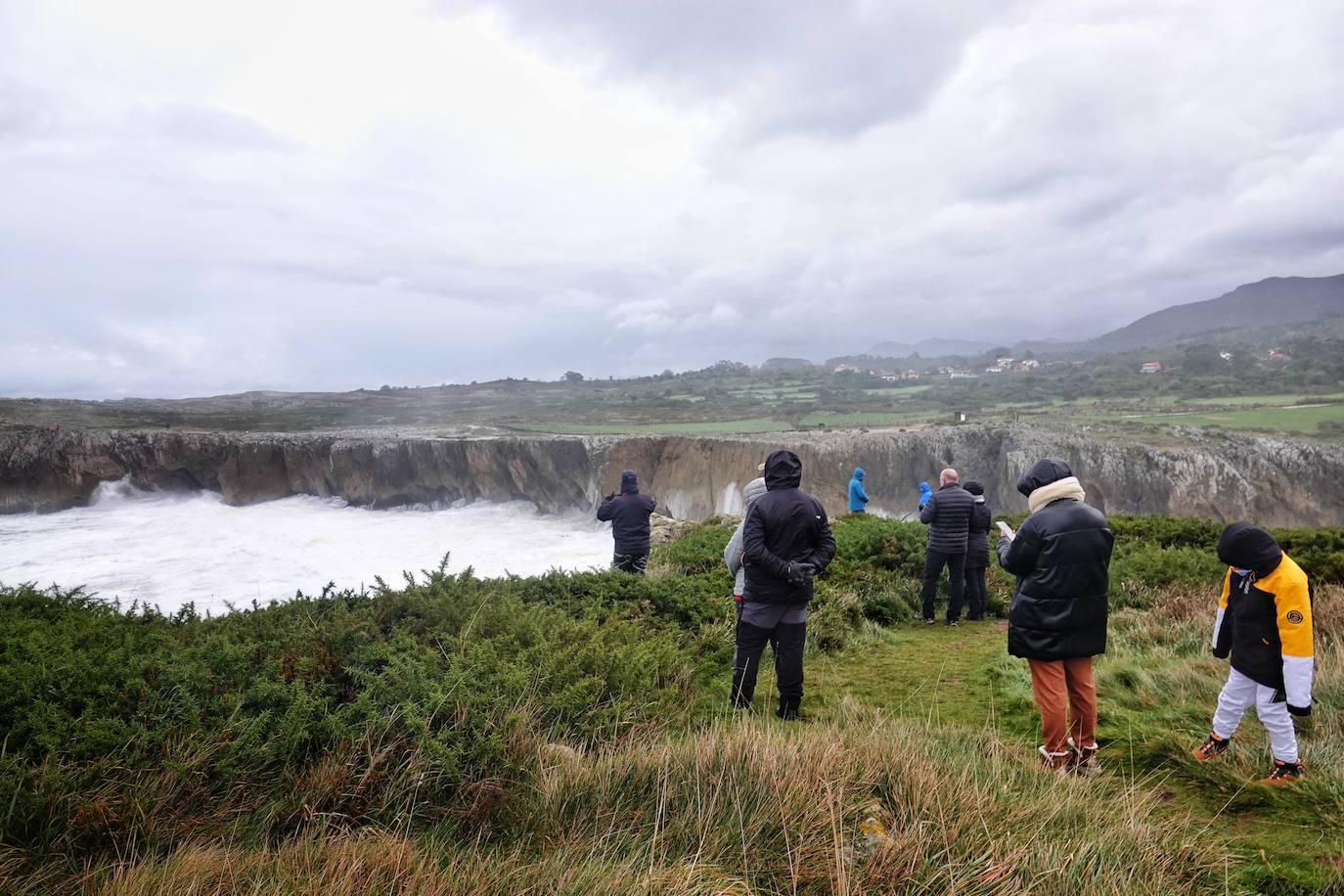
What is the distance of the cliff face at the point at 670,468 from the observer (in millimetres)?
21250

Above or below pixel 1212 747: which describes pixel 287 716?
above

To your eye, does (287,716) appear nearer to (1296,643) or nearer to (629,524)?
(1296,643)

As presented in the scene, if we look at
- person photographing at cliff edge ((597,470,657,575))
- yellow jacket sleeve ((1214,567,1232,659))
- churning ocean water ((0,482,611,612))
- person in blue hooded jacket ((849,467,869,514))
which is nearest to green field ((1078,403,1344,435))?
person in blue hooded jacket ((849,467,869,514))

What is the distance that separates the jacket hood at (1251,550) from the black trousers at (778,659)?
2552mm

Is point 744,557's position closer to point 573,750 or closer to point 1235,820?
point 573,750

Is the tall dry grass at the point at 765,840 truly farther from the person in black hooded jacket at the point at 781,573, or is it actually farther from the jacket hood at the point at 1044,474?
the jacket hood at the point at 1044,474

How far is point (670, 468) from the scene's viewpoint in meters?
32.1

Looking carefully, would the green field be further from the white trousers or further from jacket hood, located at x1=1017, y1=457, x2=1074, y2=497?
jacket hood, located at x1=1017, y1=457, x2=1074, y2=497

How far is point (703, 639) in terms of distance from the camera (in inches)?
236

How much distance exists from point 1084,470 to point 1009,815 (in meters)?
25.1

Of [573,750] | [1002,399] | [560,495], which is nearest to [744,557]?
[573,750]

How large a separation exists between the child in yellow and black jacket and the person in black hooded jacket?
2312 millimetres

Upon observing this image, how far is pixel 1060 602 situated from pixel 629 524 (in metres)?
6.10

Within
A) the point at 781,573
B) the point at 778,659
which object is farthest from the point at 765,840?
the point at 778,659
